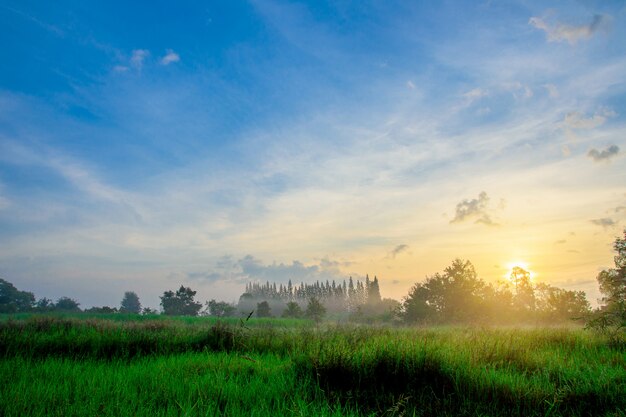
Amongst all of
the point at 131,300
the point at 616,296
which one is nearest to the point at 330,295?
the point at 131,300

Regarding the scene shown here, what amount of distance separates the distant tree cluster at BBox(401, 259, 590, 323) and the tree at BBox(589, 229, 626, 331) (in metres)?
25.0

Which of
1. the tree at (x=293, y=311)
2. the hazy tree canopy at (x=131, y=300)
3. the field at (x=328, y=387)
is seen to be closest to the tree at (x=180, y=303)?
the tree at (x=293, y=311)

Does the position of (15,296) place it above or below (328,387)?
above

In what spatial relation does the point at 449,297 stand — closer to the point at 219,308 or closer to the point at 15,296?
the point at 219,308

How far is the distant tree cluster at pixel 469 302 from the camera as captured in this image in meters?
37.0

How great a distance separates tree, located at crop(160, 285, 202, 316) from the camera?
6450 centimetres

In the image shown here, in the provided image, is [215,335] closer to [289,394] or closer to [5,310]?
[289,394]

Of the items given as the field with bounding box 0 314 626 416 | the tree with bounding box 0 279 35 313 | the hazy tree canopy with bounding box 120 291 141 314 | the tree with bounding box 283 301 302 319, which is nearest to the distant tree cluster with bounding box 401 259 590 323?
the tree with bounding box 283 301 302 319

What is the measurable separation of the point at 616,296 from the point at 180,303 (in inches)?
2553

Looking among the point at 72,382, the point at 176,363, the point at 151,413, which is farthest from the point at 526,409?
the point at 72,382

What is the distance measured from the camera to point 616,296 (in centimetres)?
1152

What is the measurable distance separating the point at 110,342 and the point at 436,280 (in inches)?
1489

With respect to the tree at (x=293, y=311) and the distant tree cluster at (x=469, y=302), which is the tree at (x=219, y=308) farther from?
the distant tree cluster at (x=469, y=302)

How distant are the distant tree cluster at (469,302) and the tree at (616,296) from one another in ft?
82.1
